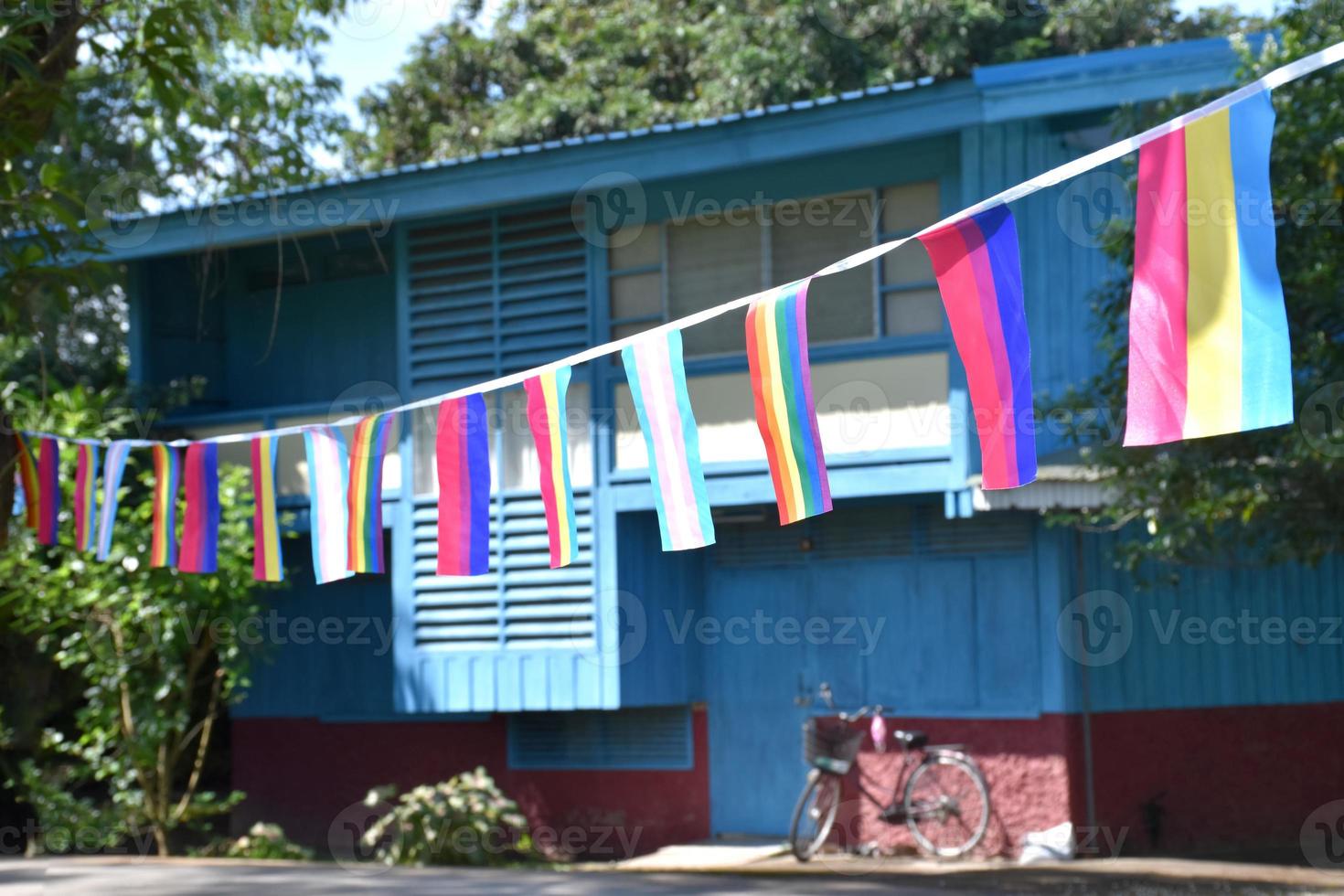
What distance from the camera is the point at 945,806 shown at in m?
11.6

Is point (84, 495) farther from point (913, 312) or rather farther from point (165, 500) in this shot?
point (913, 312)

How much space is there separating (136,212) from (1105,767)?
914 centimetres

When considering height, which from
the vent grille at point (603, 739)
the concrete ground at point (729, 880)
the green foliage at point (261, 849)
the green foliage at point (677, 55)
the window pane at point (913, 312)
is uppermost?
the green foliage at point (677, 55)

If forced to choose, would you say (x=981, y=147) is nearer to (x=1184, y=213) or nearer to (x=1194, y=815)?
(x=1194, y=815)

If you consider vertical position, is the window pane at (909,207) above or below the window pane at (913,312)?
above

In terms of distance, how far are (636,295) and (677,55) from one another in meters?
9.40

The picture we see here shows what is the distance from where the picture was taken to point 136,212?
46.4 feet

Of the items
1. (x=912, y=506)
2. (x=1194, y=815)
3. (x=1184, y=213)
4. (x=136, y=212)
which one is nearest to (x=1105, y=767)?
(x=1194, y=815)

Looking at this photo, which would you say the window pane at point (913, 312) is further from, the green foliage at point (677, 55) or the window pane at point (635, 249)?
the green foliage at point (677, 55)

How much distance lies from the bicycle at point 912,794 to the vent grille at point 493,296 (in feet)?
11.8

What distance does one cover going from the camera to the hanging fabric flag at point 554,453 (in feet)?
22.7

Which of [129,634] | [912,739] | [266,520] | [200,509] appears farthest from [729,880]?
[129,634]

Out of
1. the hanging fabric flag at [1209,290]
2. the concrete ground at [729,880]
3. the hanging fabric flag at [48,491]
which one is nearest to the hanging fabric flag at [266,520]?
the hanging fabric flag at [48,491]

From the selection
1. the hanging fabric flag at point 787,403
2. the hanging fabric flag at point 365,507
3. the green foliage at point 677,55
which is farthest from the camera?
the green foliage at point 677,55
